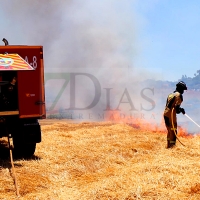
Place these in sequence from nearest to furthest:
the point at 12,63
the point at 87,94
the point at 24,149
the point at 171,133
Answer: the point at 12,63 → the point at 24,149 → the point at 171,133 → the point at 87,94

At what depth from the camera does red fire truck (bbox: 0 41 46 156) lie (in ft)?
28.0

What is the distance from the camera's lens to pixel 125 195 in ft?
17.5

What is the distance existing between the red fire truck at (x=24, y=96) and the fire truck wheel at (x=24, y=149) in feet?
1.01

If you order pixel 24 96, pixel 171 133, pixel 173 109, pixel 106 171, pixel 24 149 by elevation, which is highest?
pixel 24 96

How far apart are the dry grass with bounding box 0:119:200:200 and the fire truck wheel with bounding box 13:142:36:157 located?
0.22 meters

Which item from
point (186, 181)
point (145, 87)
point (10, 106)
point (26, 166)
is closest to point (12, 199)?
point (26, 166)

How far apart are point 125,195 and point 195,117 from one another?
85.6 ft

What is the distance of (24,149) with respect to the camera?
9.19 m

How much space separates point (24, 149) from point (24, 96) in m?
1.53

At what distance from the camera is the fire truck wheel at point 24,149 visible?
359 inches

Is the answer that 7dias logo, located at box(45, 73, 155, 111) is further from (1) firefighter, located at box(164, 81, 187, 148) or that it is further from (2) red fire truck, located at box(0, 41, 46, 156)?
(2) red fire truck, located at box(0, 41, 46, 156)

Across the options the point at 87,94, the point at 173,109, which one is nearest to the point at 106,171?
the point at 173,109

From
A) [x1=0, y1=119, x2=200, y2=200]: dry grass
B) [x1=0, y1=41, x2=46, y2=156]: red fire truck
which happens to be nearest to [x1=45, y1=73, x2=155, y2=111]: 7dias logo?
[x1=0, y1=119, x2=200, y2=200]: dry grass

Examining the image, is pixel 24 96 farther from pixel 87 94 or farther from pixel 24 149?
pixel 87 94
